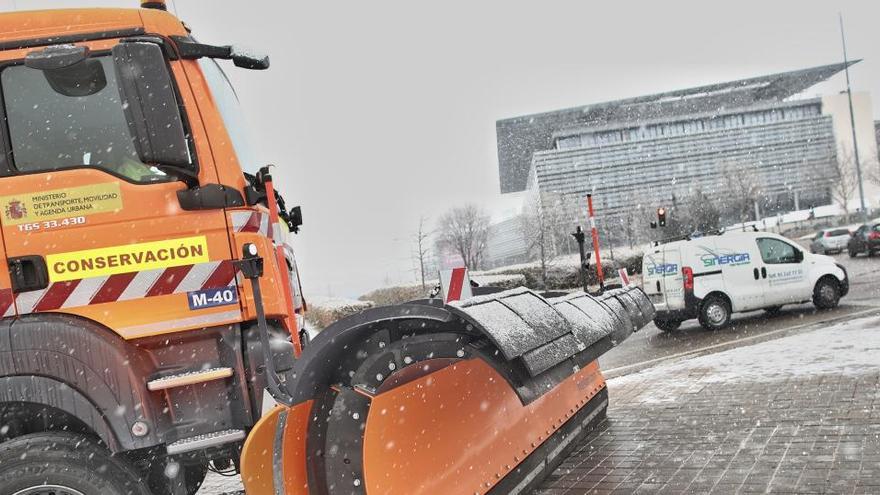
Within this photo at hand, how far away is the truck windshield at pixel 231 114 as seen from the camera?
3.62m

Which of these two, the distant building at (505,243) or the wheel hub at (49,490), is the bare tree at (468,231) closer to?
the distant building at (505,243)

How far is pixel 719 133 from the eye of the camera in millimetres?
104562

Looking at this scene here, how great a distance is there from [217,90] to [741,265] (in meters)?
12.7

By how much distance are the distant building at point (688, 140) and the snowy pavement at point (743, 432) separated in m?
86.3

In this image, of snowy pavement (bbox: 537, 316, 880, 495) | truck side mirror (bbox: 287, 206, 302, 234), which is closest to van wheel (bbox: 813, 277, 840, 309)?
snowy pavement (bbox: 537, 316, 880, 495)

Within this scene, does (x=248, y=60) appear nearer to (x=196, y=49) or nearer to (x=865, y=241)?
(x=196, y=49)

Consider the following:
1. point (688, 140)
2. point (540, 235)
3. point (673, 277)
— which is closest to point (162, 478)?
point (673, 277)

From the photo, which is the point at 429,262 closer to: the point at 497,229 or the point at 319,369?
the point at 497,229

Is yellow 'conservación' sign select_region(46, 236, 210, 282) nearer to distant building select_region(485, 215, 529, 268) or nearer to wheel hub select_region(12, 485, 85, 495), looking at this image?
wheel hub select_region(12, 485, 85, 495)

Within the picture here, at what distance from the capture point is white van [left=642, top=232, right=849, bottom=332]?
13609 mm

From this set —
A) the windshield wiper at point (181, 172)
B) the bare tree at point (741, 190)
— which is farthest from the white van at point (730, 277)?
the bare tree at point (741, 190)

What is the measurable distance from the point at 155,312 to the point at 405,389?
1299mm

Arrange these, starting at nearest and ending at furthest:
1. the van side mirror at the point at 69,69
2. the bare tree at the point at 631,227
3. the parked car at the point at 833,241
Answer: the van side mirror at the point at 69,69
the parked car at the point at 833,241
the bare tree at the point at 631,227

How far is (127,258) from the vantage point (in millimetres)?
3219
